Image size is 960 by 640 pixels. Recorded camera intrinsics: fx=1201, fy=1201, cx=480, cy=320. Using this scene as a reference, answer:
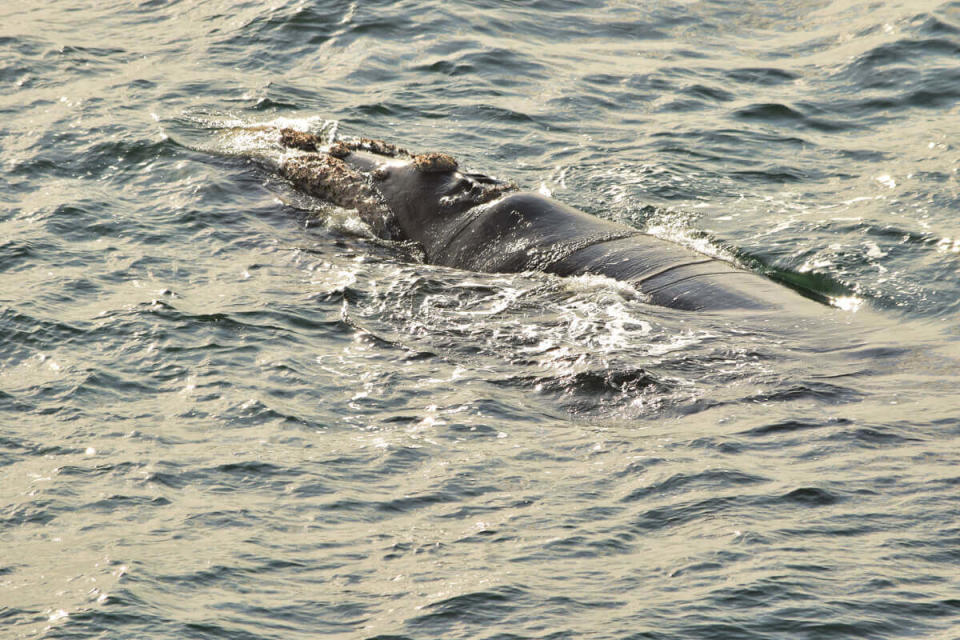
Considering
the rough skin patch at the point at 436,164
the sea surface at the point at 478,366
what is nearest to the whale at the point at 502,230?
the rough skin patch at the point at 436,164

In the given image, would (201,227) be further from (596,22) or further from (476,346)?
(596,22)

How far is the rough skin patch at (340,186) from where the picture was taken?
11.8 metres

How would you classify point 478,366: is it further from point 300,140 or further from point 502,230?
point 300,140

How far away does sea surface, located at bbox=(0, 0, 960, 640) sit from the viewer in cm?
600

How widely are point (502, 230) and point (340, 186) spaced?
2316mm

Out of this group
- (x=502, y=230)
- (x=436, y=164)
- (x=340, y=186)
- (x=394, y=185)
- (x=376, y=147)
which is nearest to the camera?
(x=502, y=230)

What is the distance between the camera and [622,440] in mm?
7582

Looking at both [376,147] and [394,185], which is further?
[376,147]

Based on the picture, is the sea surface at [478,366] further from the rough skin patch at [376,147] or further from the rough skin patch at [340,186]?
the rough skin patch at [376,147]

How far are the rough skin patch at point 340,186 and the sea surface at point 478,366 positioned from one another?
0.20 m

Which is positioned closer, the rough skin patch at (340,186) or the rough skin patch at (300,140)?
the rough skin patch at (340,186)

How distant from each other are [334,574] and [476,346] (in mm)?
3225

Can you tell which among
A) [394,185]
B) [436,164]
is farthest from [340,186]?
[436,164]

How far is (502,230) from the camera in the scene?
10.9 meters
